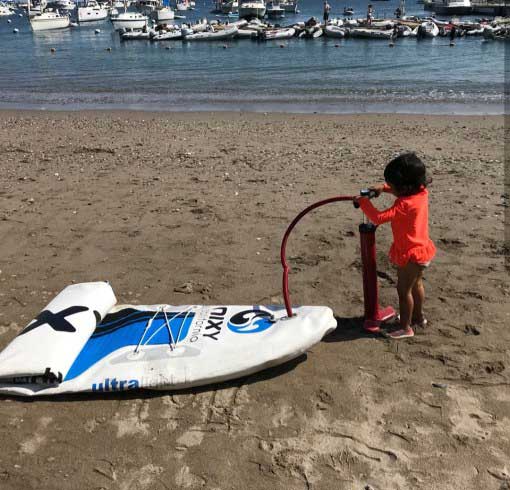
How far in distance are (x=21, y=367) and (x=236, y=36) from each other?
4691 centimetres

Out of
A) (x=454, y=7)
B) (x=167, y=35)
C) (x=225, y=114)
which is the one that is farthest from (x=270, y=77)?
(x=454, y=7)

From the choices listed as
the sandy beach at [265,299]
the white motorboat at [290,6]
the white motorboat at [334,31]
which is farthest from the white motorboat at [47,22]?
the sandy beach at [265,299]

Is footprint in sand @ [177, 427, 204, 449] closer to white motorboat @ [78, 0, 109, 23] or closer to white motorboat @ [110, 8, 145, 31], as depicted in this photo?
white motorboat @ [110, 8, 145, 31]

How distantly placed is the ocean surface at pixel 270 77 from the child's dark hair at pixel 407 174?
13.0 meters

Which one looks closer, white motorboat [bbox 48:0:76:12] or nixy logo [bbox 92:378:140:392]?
nixy logo [bbox 92:378:140:392]

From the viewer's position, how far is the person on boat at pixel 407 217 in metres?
3.85

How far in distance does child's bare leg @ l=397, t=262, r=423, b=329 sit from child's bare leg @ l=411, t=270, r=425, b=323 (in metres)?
0.05

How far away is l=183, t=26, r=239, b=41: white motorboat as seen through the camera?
46.0 meters

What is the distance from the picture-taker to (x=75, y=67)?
32.2 meters

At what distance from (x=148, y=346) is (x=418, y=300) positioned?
2067 millimetres

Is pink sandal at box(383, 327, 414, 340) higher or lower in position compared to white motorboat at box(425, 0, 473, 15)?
lower

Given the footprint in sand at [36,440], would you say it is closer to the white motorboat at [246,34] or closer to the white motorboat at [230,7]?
the white motorboat at [246,34]

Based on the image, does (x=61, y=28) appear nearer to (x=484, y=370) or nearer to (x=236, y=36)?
(x=236, y=36)

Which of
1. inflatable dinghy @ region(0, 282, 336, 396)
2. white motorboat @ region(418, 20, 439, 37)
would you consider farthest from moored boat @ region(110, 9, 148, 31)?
inflatable dinghy @ region(0, 282, 336, 396)
